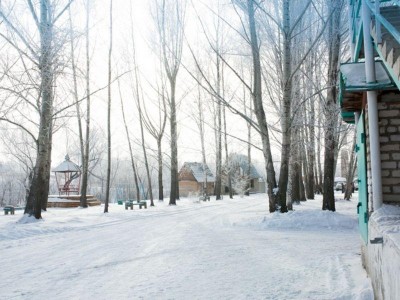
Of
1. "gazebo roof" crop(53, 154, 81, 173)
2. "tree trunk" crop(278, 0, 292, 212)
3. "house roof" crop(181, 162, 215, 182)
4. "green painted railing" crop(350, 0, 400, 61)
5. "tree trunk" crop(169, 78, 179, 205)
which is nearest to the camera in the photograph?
"green painted railing" crop(350, 0, 400, 61)

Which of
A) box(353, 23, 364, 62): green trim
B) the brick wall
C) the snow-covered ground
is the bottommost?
the snow-covered ground

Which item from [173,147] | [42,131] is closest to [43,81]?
[42,131]

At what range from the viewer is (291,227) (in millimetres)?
11531

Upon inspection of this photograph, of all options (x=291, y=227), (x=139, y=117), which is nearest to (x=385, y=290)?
(x=291, y=227)

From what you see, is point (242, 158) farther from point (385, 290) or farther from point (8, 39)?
point (385, 290)

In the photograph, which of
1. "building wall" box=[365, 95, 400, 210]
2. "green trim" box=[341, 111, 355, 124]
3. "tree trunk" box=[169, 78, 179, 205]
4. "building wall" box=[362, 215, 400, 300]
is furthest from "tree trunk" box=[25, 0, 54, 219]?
"tree trunk" box=[169, 78, 179, 205]

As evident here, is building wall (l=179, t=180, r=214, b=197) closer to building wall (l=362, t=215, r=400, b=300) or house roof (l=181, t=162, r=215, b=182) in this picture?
house roof (l=181, t=162, r=215, b=182)

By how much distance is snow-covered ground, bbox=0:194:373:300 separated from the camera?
4.80 metres

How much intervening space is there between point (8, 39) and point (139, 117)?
48.6ft

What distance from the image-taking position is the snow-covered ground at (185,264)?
4797 mm

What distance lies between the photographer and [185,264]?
643 cm

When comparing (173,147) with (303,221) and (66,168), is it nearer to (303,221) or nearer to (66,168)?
(66,168)

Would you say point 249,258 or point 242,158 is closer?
point 249,258

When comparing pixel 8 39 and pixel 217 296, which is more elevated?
pixel 8 39
